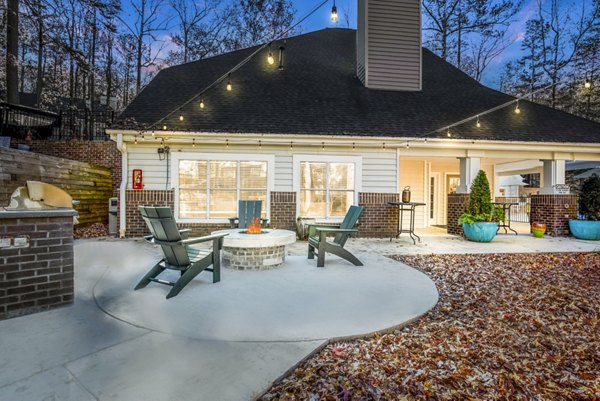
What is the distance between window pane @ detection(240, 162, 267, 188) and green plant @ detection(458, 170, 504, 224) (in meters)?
5.33

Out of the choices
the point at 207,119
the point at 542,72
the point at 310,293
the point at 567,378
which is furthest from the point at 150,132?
the point at 542,72

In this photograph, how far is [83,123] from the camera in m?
12.6

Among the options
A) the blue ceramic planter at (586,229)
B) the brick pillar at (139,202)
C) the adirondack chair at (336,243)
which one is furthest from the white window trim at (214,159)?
the blue ceramic planter at (586,229)

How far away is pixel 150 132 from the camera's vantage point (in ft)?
25.0

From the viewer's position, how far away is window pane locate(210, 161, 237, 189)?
26.9ft

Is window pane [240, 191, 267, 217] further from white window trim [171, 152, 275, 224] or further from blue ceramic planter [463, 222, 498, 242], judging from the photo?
blue ceramic planter [463, 222, 498, 242]

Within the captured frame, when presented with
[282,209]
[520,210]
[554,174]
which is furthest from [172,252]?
[520,210]

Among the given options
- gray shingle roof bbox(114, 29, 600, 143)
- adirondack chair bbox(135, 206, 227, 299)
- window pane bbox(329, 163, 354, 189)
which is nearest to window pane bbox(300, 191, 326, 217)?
window pane bbox(329, 163, 354, 189)

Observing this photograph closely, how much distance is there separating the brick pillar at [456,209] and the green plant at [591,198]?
279 centimetres

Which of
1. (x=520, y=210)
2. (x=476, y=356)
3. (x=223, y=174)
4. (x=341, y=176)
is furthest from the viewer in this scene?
(x=520, y=210)

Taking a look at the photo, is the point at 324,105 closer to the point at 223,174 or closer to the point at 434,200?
the point at 223,174

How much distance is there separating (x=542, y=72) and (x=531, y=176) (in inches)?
293

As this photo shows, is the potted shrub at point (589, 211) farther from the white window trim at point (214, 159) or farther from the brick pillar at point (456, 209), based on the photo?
the white window trim at point (214, 159)

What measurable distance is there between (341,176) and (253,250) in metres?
4.53
